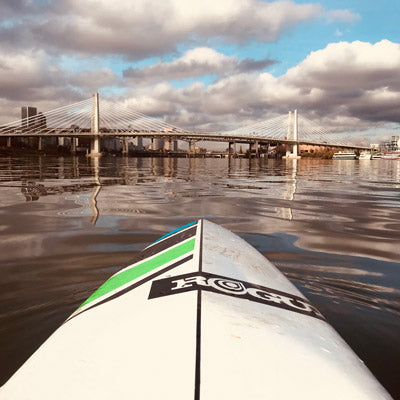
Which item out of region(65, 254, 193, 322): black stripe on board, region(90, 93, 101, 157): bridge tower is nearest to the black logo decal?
region(65, 254, 193, 322): black stripe on board

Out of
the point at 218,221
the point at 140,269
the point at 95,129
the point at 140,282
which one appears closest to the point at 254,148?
the point at 95,129

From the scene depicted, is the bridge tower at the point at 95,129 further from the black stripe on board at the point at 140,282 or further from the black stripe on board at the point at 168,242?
the black stripe on board at the point at 140,282

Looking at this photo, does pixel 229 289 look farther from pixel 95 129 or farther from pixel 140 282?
pixel 95 129

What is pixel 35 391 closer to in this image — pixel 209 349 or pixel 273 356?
pixel 209 349

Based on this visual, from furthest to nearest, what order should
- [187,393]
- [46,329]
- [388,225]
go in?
[388,225]
[46,329]
[187,393]

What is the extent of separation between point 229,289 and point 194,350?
554mm

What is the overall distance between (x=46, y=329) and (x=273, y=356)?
146 cm

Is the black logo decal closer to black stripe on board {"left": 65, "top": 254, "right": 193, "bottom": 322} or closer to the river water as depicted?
black stripe on board {"left": 65, "top": 254, "right": 193, "bottom": 322}

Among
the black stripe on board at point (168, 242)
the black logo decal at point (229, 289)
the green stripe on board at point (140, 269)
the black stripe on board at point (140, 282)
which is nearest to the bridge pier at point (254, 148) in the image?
the black stripe on board at point (168, 242)

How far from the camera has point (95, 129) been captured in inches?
2239

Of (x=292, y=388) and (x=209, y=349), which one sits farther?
(x=209, y=349)

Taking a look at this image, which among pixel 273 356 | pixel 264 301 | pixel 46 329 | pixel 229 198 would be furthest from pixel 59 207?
pixel 273 356

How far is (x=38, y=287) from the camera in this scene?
8.39 ft

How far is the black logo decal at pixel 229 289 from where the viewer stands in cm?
158
